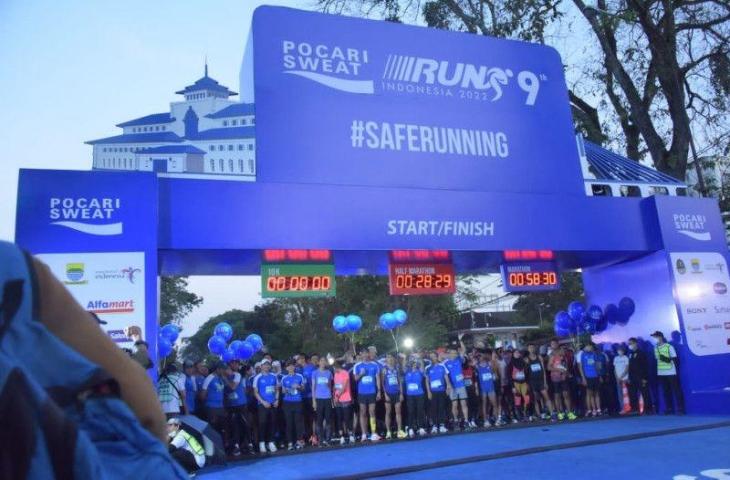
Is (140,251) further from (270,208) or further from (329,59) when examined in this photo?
(329,59)

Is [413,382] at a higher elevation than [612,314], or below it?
below

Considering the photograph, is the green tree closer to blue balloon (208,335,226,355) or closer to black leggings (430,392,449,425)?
blue balloon (208,335,226,355)

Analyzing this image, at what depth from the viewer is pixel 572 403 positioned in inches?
487

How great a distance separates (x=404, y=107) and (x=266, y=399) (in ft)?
19.0

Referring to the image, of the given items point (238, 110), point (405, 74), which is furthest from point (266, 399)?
point (405, 74)

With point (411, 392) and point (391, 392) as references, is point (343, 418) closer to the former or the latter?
point (391, 392)

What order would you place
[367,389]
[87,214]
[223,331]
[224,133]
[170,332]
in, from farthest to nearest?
[223,331], [367,389], [170,332], [224,133], [87,214]

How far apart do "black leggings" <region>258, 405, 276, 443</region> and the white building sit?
13.8ft

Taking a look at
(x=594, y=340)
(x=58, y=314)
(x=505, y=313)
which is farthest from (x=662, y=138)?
(x=505, y=313)

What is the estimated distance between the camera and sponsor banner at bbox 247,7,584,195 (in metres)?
9.55

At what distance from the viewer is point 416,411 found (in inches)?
439

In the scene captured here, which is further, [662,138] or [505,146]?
[662,138]

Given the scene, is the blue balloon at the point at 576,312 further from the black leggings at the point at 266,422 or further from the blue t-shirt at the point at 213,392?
the blue t-shirt at the point at 213,392

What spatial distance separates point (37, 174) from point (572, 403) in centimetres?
1091
